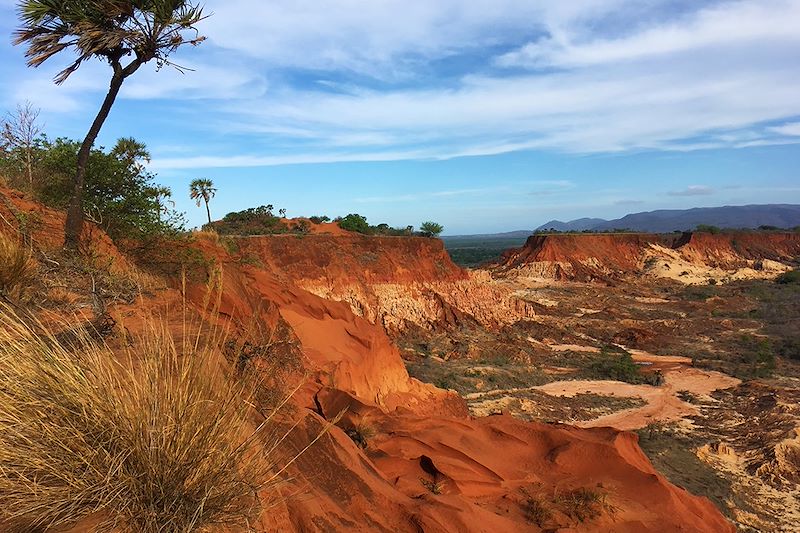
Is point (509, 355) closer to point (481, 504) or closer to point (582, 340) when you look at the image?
point (582, 340)

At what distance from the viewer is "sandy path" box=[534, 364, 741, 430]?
15.8 meters

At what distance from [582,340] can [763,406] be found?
1163 centimetres

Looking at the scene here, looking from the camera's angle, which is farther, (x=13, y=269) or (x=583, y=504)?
(x=583, y=504)

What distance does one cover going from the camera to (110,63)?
24.9 ft

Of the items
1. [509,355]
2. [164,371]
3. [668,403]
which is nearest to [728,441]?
[668,403]

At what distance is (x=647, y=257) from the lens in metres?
53.3

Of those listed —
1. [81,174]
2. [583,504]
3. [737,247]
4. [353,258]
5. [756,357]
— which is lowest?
[756,357]

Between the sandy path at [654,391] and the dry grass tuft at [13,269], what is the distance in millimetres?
15072

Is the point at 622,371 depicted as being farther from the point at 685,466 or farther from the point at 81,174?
the point at 81,174

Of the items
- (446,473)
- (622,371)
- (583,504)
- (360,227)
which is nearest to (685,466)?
(583,504)

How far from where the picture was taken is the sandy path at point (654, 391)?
51.8 ft

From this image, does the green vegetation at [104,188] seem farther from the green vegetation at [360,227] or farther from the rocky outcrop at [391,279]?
the green vegetation at [360,227]

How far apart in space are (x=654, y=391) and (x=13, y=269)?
815 inches

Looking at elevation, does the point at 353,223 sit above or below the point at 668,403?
above
